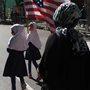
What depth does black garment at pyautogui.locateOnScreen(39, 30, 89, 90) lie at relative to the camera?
4.88 meters

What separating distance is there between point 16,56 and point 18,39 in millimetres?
415

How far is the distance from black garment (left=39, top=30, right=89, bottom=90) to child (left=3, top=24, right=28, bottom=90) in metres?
4.99

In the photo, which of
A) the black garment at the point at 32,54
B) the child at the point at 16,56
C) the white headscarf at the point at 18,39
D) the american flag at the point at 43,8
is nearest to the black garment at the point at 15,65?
the child at the point at 16,56

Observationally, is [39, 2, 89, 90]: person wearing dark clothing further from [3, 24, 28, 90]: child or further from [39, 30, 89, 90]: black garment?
[3, 24, 28, 90]: child

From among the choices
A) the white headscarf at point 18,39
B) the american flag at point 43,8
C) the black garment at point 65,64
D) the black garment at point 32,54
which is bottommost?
the black garment at point 32,54

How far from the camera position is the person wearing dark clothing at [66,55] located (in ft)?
16.0

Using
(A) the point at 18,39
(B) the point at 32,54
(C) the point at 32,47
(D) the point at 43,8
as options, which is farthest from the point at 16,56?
(C) the point at 32,47

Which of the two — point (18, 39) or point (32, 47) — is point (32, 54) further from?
point (18, 39)

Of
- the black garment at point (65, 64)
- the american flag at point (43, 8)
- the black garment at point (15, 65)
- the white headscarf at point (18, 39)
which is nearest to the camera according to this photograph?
the black garment at point (65, 64)

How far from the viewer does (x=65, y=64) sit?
4902mm

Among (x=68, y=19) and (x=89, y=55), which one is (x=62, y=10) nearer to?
(x=68, y=19)

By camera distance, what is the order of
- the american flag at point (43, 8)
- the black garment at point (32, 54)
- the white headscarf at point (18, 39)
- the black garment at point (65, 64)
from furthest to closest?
the black garment at point (32, 54)
the white headscarf at point (18, 39)
the american flag at point (43, 8)
the black garment at point (65, 64)

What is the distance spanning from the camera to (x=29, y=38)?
12.3 meters

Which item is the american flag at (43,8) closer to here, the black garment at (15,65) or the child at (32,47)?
the black garment at (15,65)
